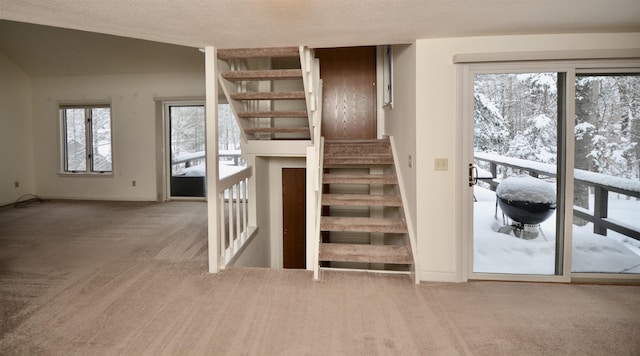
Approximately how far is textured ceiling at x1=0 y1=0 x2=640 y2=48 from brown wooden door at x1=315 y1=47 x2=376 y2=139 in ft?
7.75

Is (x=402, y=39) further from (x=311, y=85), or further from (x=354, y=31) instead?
(x=311, y=85)

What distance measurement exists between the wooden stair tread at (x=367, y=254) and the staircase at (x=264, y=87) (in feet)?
4.75

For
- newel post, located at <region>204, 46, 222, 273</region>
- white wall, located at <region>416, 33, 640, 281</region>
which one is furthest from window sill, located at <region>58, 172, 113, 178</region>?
white wall, located at <region>416, 33, 640, 281</region>

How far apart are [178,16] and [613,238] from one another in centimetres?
393

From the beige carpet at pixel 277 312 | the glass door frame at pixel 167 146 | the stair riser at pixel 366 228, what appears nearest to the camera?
the beige carpet at pixel 277 312

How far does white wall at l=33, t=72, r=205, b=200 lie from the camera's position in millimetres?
6352

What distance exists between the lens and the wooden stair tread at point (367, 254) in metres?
3.02

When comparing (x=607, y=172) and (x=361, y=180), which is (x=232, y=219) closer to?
(x=361, y=180)

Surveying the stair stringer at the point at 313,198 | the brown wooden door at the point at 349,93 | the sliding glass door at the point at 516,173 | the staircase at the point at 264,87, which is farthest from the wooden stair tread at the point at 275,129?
the sliding glass door at the point at 516,173

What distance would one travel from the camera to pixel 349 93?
521 cm

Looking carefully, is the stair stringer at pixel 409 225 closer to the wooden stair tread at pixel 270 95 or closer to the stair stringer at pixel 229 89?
the wooden stair tread at pixel 270 95

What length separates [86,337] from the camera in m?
2.07

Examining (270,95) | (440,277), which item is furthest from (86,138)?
(440,277)

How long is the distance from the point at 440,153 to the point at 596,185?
4.59ft
